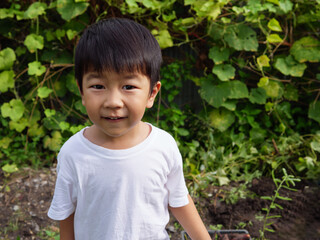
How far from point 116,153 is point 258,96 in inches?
85.8

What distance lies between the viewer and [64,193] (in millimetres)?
1077

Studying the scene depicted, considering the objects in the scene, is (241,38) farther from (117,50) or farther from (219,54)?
(117,50)

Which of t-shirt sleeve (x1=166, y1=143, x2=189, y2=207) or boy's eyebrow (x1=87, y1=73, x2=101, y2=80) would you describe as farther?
t-shirt sleeve (x1=166, y1=143, x2=189, y2=207)

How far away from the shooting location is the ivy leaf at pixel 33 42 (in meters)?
2.84

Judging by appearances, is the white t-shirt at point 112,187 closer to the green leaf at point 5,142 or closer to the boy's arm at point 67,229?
the boy's arm at point 67,229

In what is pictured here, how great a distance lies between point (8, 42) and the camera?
3.33 meters

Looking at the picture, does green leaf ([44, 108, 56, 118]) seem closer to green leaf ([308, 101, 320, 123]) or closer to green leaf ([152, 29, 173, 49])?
green leaf ([152, 29, 173, 49])

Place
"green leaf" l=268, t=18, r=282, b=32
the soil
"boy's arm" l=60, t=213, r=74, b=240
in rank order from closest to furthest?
1. "boy's arm" l=60, t=213, r=74, b=240
2. the soil
3. "green leaf" l=268, t=18, r=282, b=32

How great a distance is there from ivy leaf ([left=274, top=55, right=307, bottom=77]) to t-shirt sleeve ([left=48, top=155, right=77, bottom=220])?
2255 mm

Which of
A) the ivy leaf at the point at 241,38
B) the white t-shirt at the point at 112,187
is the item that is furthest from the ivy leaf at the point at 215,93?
the white t-shirt at the point at 112,187

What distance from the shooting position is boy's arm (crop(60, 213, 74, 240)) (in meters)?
1.16

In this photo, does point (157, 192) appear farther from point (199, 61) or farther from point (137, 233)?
point (199, 61)

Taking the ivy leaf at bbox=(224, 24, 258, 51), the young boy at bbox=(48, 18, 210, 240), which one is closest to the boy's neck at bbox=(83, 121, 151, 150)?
the young boy at bbox=(48, 18, 210, 240)

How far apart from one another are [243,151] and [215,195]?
1.82ft
